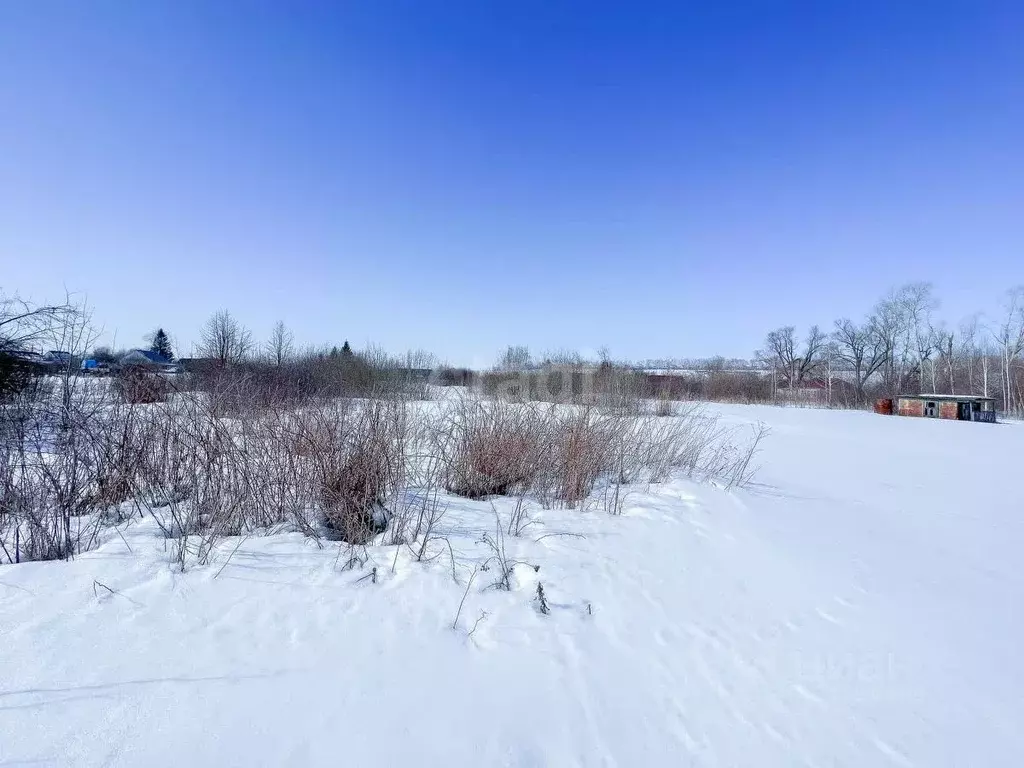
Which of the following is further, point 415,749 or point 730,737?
point 730,737

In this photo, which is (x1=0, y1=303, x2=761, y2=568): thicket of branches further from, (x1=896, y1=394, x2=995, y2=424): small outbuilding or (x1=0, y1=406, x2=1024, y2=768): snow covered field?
(x1=896, y1=394, x2=995, y2=424): small outbuilding

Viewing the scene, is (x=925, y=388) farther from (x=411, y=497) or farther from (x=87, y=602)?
(x=87, y=602)

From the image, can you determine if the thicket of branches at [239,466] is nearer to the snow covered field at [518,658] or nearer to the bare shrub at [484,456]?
the bare shrub at [484,456]

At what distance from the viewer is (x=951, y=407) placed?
19.2 metres

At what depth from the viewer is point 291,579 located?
2.57 meters

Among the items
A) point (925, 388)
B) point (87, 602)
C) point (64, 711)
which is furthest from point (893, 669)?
point (925, 388)

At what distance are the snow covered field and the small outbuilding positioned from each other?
21601mm

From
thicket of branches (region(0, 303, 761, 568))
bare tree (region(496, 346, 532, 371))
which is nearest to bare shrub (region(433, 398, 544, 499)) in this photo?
thicket of branches (region(0, 303, 761, 568))

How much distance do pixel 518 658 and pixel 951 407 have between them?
26120 mm

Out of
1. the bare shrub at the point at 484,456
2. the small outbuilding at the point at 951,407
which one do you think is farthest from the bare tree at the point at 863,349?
the bare shrub at the point at 484,456

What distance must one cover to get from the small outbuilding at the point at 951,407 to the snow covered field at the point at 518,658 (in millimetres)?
21601

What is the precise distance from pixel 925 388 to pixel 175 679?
146 feet

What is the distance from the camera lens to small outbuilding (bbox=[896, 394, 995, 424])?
60.5 ft

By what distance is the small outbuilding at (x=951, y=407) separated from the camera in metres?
18.5
